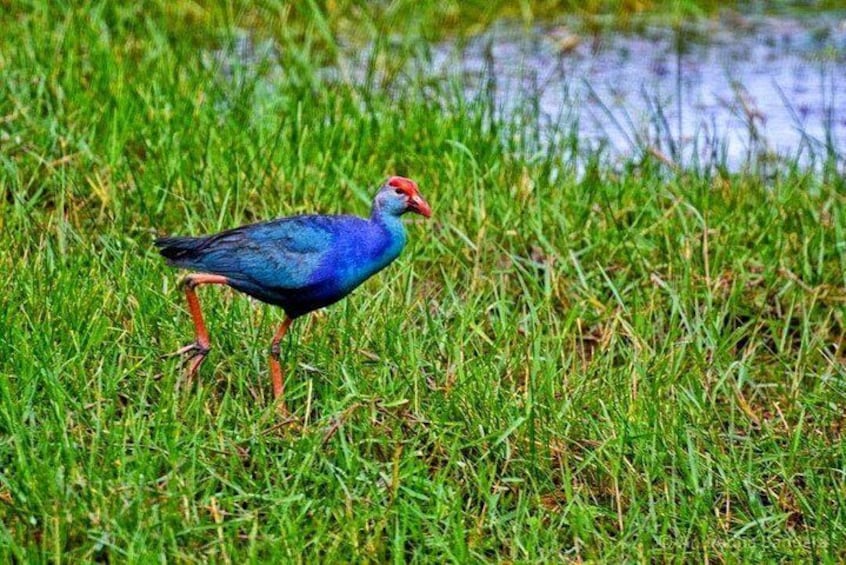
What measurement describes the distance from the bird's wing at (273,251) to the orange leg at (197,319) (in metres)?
0.06

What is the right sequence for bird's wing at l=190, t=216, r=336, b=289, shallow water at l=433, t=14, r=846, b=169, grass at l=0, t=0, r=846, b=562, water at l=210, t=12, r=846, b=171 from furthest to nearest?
shallow water at l=433, t=14, r=846, b=169 → water at l=210, t=12, r=846, b=171 → bird's wing at l=190, t=216, r=336, b=289 → grass at l=0, t=0, r=846, b=562

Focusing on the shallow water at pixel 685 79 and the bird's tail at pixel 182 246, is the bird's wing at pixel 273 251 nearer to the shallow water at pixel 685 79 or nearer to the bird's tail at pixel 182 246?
the bird's tail at pixel 182 246

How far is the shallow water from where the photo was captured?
640cm

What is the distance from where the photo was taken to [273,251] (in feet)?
12.8

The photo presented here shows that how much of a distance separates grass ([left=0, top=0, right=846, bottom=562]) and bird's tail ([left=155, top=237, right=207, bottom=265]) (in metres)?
0.23

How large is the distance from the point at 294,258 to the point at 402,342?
0.52 meters

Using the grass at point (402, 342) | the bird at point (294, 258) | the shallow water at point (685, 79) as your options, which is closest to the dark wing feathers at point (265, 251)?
the bird at point (294, 258)

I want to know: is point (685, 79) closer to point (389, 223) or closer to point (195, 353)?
point (389, 223)

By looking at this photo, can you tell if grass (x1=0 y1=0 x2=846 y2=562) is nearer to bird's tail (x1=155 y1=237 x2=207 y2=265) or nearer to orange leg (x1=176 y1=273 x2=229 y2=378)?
orange leg (x1=176 y1=273 x2=229 y2=378)

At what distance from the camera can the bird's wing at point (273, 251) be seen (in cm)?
387

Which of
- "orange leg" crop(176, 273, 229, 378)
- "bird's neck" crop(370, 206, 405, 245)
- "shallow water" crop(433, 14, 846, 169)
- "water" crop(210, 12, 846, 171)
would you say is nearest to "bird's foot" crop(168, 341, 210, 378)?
"orange leg" crop(176, 273, 229, 378)

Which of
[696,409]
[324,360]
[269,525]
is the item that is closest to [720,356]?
[696,409]

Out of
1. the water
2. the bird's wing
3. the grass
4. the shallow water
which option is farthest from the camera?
the shallow water

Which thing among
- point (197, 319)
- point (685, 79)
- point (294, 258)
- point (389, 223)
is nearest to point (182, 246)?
point (197, 319)
